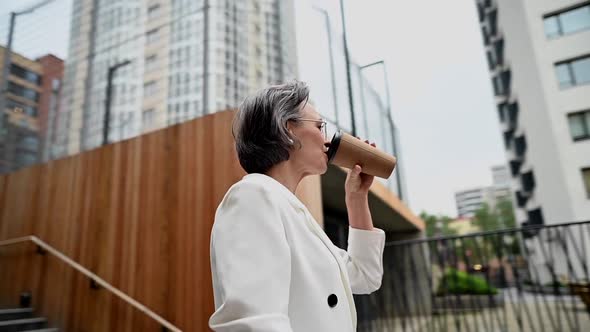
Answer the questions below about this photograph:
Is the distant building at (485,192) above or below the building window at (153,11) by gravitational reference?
above

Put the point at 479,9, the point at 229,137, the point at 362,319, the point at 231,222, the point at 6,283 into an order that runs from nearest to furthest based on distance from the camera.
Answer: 1. the point at 231,222
2. the point at 229,137
3. the point at 6,283
4. the point at 362,319
5. the point at 479,9

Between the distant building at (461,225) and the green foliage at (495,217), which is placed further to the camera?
the distant building at (461,225)

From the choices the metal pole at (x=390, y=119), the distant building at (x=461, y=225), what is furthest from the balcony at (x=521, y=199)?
the distant building at (x=461, y=225)

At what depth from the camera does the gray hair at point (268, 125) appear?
0.76 metres

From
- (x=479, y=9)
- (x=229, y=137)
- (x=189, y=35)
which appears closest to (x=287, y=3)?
(x=189, y=35)

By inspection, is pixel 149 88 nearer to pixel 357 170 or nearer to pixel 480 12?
pixel 357 170

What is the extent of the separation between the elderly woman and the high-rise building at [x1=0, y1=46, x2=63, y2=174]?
389cm

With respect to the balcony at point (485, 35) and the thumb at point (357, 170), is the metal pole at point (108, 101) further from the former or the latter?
the balcony at point (485, 35)

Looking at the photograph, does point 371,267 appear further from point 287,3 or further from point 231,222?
point 287,3

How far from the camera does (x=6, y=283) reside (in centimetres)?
358

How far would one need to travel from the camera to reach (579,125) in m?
13.0

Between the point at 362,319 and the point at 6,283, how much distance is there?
13.2ft

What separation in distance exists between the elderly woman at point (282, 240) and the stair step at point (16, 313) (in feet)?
11.2

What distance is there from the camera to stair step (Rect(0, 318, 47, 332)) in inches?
118
